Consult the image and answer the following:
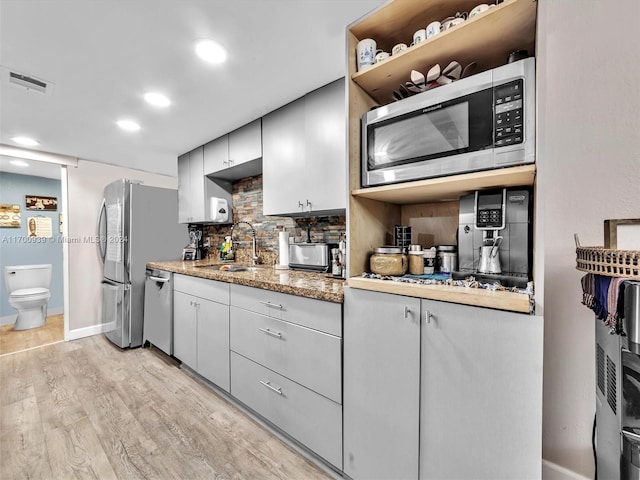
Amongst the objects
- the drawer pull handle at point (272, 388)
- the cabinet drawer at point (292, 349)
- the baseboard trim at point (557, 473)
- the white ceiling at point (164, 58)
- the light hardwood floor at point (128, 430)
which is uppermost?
the white ceiling at point (164, 58)

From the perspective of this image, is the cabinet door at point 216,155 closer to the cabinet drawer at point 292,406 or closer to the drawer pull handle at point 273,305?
the drawer pull handle at point 273,305

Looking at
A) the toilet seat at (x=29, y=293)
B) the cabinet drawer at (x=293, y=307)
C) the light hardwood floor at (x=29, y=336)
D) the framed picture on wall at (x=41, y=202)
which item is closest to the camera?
the cabinet drawer at (x=293, y=307)

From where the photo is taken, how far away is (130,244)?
2885mm

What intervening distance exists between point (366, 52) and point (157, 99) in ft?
5.39

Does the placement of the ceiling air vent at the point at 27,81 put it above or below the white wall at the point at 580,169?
above

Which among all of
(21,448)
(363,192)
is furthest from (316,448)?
(21,448)

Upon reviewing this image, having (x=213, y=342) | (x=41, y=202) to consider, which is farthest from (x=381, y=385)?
(x=41, y=202)

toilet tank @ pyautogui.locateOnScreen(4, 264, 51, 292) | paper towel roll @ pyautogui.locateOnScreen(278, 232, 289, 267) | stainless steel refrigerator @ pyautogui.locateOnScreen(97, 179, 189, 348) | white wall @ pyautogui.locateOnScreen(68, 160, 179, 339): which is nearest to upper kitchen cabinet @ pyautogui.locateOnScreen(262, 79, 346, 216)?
paper towel roll @ pyautogui.locateOnScreen(278, 232, 289, 267)

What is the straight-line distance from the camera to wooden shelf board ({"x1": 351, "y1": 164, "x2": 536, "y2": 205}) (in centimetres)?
92

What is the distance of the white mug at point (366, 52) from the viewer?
1245 millimetres

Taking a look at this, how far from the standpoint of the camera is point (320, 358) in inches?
52.2

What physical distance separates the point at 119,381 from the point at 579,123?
11.3 ft

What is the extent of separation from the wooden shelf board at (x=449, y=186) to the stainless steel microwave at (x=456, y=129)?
0.04 m

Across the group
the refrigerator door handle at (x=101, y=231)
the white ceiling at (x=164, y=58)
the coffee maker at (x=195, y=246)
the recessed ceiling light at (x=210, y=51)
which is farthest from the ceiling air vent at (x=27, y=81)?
the coffee maker at (x=195, y=246)
